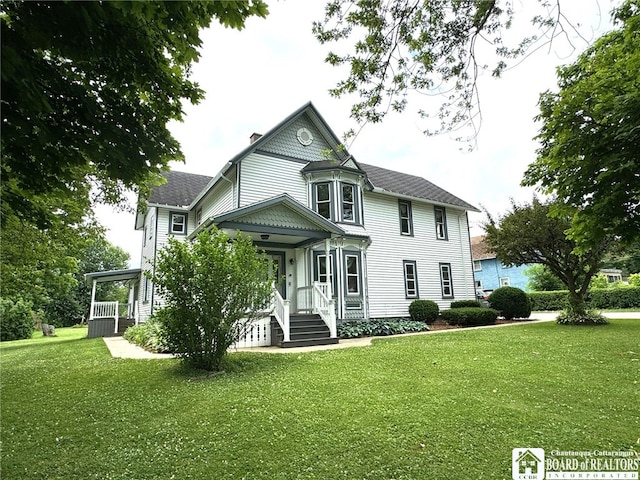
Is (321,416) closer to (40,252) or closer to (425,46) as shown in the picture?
(425,46)

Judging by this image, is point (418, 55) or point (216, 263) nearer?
point (418, 55)

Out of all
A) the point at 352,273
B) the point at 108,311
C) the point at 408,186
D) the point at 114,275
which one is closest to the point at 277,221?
the point at 352,273

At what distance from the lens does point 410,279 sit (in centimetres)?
1744

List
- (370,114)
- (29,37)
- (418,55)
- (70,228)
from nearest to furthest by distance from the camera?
(29,37) < (418,55) < (370,114) < (70,228)

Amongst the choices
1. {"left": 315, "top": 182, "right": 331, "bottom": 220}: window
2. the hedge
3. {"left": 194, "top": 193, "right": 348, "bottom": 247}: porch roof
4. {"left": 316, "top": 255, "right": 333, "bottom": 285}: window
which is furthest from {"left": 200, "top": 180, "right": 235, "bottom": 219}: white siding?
the hedge

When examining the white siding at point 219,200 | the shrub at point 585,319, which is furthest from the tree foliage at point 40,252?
the shrub at point 585,319

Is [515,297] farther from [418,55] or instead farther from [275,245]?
[418,55]

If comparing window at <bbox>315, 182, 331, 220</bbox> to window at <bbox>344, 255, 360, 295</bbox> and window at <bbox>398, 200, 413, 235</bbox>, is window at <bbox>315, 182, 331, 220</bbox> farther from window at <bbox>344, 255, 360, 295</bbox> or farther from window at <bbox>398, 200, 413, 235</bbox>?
window at <bbox>398, 200, 413, 235</bbox>

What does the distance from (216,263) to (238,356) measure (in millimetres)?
2506

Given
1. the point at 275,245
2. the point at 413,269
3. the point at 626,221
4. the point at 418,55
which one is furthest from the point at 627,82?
the point at 413,269

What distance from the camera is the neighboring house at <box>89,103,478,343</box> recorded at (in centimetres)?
1225

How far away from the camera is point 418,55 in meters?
5.88

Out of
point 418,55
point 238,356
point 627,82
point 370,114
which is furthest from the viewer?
point 238,356

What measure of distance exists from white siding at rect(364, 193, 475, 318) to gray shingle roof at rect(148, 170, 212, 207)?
8.76 meters
